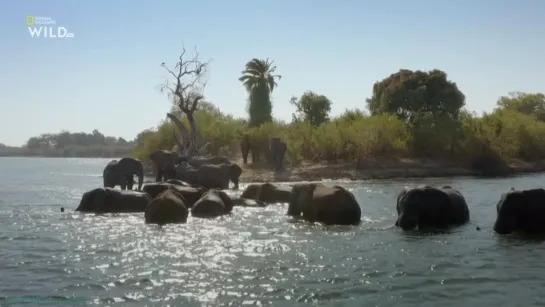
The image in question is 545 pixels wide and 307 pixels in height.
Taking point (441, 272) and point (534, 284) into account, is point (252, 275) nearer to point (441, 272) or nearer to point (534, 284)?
point (441, 272)

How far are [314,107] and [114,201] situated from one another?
220ft

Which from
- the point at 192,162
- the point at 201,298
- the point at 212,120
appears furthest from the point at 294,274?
the point at 212,120

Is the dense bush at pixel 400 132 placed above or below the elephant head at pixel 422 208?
above

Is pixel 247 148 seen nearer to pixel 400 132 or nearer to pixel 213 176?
pixel 400 132

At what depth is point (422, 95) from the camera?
70.6 metres

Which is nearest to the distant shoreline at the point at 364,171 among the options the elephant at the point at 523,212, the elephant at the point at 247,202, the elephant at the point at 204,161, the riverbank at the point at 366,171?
the riverbank at the point at 366,171

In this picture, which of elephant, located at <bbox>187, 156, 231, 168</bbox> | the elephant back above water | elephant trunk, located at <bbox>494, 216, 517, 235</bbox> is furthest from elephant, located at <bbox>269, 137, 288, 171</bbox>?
elephant trunk, located at <bbox>494, 216, 517, 235</bbox>

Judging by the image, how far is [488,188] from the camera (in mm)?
43594

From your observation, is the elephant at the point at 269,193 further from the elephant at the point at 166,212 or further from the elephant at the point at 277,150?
the elephant at the point at 277,150

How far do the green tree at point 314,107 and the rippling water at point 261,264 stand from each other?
222 feet

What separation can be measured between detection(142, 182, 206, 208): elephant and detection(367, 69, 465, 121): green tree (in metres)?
45.3

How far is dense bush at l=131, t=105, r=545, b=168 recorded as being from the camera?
66.3 m

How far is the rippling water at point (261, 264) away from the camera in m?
13.6

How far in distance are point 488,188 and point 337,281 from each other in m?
31.8
